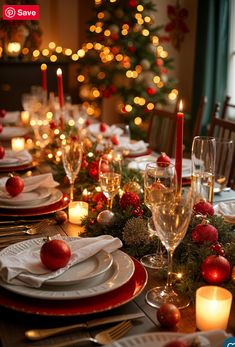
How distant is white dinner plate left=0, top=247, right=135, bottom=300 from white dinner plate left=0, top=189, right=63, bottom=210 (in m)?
0.50

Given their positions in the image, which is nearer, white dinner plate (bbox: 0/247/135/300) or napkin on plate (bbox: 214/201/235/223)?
white dinner plate (bbox: 0/247/135/300)

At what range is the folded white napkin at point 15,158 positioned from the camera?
2.15 m

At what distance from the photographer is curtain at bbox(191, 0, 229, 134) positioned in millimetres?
4643

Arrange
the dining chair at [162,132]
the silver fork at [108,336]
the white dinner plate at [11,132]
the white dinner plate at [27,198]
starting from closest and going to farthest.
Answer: the silver fork at [108,336] → the white dinner plate at [27,198] → the white dinner plate at [11,132] → the dining chair at [162,132]

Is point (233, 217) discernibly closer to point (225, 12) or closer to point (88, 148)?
point (88, 148)

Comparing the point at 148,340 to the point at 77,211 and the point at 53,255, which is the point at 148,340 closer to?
the point at 53,255


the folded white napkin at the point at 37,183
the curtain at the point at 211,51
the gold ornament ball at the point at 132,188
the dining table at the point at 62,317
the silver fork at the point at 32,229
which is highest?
the curtain at the point at 211,51

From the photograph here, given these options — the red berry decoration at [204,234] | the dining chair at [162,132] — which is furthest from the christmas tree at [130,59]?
the red berry decoration at [204,234]

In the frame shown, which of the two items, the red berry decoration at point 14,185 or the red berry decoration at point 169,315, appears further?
the red berry decoration at point 14,185

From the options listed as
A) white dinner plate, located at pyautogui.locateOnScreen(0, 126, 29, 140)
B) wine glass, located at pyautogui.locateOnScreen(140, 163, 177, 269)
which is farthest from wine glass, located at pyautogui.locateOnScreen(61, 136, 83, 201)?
white dinner plate, located at pyautogui.locateOnScreen(0, 126, 29, 140)

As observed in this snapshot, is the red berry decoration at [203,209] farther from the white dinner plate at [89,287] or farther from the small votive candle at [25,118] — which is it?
the small votive candle at [25,118]

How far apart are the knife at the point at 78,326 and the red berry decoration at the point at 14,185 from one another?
2.51 ft

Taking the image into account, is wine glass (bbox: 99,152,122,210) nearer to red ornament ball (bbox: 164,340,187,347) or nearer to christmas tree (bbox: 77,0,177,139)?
red ornament ball (bbox: 164,340,187,347)

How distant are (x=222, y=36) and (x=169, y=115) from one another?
1.97 metres
